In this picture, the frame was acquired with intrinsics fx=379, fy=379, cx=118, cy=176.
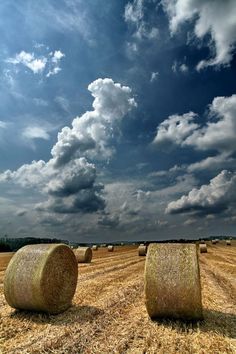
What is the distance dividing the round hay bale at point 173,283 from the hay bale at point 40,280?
2.66 m

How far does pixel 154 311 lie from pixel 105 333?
53.9 inches

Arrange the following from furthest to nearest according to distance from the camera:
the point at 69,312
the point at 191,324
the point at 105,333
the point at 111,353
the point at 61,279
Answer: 1. the point at 61,279
2. the point at 69,312
3. the point at 191,324
4. the point at 105,333
5. the point at 111,353

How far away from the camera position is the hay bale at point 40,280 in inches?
369

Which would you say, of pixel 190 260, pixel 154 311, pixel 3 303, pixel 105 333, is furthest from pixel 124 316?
pixel 3 303

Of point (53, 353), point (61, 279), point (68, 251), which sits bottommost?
point (53, 353)

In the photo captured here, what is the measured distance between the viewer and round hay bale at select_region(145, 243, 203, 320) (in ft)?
27.0

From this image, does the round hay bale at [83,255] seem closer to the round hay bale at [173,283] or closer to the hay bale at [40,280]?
the hay bale at [40,280]

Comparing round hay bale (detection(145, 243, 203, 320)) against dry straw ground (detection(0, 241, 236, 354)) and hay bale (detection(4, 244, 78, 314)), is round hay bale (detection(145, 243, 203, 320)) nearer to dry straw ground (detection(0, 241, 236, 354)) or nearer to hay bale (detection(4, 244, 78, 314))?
dry straw ground (detection(0, 241, 236, 354))

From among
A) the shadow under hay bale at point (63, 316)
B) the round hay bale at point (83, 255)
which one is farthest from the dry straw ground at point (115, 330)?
the round hay bale at point (83, 255)

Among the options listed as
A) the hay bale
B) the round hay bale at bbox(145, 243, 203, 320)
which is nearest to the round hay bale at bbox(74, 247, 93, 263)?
the hay bale

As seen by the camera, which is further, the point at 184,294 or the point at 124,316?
the point at 124,316

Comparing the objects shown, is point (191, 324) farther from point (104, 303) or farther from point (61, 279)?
point (61, 279)

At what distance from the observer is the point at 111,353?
642 cm

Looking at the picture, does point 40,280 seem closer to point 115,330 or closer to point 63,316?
point 63,316
